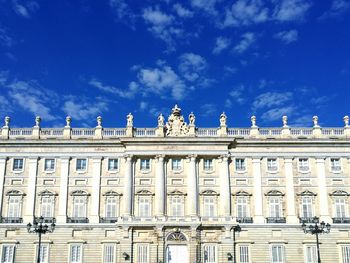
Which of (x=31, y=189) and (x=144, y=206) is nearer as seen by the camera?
(x=144, y=206)

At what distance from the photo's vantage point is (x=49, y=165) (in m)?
46.9

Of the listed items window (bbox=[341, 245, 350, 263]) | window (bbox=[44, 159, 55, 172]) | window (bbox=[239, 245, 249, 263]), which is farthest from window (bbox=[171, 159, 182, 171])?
window (bbox=[341, 245, 350, 263])

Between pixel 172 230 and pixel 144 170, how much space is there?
648cm

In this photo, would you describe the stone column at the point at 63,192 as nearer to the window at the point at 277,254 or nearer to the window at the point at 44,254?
the window at the point at 44,254

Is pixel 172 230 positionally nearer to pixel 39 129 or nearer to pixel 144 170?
pixel 144 170

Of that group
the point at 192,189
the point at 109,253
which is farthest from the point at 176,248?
the point at 109,253

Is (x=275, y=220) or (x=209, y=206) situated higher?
(x=209, y=206)

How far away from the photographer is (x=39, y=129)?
157ft

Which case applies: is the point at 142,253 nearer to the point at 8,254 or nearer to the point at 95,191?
the point at 95,191

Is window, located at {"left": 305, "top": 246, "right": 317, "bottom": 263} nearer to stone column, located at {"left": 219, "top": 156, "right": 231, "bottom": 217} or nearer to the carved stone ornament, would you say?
stone column, located at {"left": 219, "top": 156, "right": 231, "bottom": 217}

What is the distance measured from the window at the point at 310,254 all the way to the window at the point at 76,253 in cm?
2071

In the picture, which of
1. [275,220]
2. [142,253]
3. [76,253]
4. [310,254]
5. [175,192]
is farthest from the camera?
[175,192]

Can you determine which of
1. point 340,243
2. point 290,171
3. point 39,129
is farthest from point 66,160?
point 340,243

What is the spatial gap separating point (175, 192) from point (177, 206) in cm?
133
